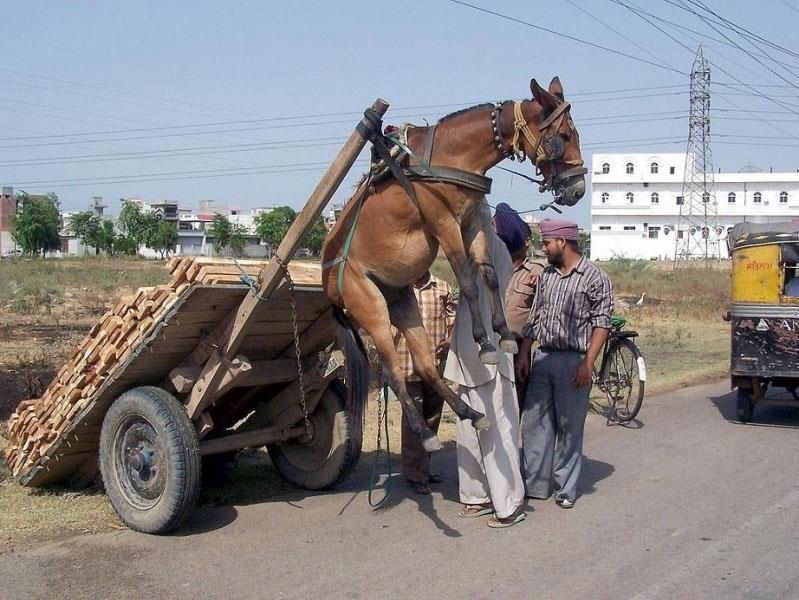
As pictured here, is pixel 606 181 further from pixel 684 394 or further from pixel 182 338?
pixel 182 338

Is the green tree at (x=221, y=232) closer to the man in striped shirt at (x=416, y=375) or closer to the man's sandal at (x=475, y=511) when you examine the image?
the man in striped shirt at (x=416, y=375)

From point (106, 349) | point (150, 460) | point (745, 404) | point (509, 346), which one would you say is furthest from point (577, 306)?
point (745, 404)

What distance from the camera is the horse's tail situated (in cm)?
585

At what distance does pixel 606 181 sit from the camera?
289 ft

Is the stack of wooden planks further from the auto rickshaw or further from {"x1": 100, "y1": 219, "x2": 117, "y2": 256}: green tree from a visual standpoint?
{"x1": 100, "y1": 219, "x2": 117, "y2": 256}: green tree

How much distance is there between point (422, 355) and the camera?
5.32m

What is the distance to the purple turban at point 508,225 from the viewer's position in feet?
21.4

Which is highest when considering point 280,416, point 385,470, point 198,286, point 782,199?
point 782,199

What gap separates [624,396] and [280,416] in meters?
4.86

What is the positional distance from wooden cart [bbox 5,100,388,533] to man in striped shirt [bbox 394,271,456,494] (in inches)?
16.8

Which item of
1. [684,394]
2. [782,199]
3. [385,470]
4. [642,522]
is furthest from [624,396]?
[782,199]

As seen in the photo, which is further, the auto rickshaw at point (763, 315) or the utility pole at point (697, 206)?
the utility pole at point (697, 206)

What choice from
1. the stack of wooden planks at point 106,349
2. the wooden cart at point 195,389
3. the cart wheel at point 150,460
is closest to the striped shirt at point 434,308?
the wooden cart at point 195,389

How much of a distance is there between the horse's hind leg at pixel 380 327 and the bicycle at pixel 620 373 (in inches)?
193
